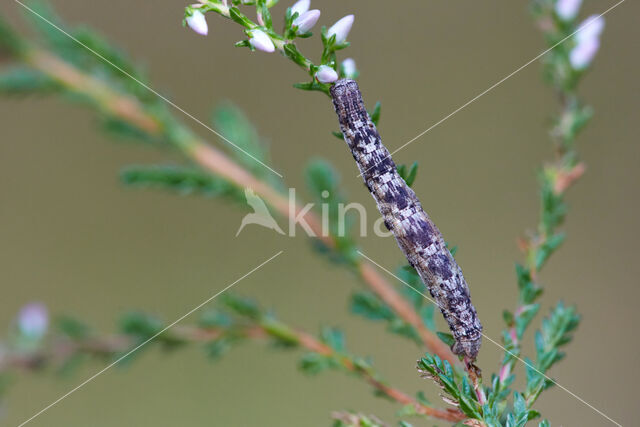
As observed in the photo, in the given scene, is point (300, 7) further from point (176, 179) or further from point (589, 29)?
point (589, 29)

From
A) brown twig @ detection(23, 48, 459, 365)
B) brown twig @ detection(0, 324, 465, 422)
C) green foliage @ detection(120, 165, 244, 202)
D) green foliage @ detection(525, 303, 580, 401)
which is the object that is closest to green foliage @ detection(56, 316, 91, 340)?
brown twig @ detection(0, 324, 465, 422)

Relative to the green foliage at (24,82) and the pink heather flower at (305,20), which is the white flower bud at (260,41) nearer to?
the pink heather flower at (305,20)

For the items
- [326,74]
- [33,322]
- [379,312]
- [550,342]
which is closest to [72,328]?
[33,322]

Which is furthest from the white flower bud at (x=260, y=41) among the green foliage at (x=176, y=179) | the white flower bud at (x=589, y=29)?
the white flower bud at (x=589, y=29)

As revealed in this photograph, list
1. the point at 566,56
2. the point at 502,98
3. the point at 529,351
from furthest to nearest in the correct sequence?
1. the point at 502,98
2. the point at 529,351
3. the point at 566,56

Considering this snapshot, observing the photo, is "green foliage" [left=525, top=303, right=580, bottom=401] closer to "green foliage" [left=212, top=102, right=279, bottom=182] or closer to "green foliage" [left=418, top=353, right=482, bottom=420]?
"green foliage" [left=418, top=353, right=482, bottom=420]

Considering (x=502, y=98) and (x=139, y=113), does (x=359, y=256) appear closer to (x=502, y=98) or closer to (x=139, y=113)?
(x=139, y=113)

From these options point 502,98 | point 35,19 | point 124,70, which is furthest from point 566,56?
point 502,98
